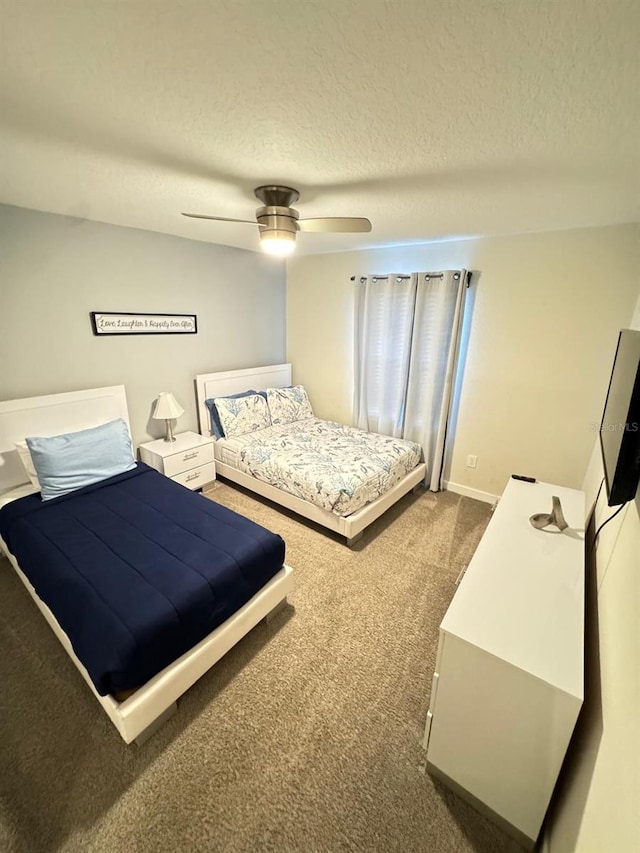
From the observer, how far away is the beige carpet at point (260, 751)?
3.86 feet

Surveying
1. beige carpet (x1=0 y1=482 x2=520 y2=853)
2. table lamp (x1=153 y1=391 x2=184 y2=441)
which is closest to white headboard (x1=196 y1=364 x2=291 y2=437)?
table lamp (x1=153 y1=391 x2=184 y2=441)

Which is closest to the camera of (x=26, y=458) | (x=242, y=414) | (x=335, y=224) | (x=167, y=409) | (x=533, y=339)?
(x=335, y=224)

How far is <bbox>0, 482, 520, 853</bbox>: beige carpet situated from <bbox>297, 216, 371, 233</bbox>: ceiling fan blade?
2171 mm

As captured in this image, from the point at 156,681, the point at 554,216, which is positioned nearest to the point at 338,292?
the point at 554,216

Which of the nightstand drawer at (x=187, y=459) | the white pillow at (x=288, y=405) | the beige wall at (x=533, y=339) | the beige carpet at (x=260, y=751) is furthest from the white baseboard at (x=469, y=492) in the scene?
the nightstand drawer at (x=187, y=459)

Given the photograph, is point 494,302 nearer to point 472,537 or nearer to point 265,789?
point 472,537

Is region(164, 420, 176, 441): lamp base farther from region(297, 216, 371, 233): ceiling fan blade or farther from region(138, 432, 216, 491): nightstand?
region(297, 216, 371, 233): ceiling fan blade

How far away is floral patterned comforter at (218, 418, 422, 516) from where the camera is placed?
2.55 m

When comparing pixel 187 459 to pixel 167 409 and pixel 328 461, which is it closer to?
pixel 167 409

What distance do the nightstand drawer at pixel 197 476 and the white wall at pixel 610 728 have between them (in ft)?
9.47

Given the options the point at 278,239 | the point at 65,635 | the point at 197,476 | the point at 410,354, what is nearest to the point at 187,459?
the point at 197,476

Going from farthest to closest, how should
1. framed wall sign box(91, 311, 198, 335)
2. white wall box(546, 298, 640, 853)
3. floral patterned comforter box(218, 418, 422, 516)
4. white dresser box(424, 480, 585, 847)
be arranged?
framed wall sign box(91, 311, 198, 335)
floral patterned comforter box(218, 418, 422, 516)
white dresser box(424, 480, 585, 847)
white wall box(546, 298, 640, 853)

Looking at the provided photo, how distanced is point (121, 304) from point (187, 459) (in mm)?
1404

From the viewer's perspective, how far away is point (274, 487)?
9.62 feet
